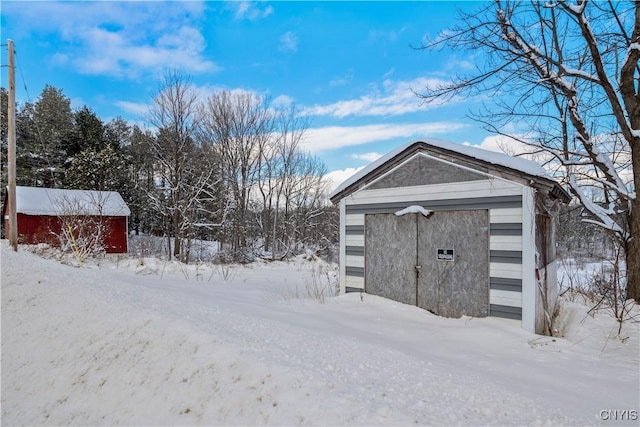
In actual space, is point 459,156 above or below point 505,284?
Answer: above

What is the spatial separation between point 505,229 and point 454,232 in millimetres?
762

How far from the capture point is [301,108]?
22.7 m

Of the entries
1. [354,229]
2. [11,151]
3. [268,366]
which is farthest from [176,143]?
[268,366]

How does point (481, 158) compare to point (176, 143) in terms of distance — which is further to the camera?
point (176, 143)

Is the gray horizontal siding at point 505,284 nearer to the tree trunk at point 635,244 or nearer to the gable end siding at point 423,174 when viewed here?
the gable end siding at point 423,174

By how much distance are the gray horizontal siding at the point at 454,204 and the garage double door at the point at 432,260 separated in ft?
0.33

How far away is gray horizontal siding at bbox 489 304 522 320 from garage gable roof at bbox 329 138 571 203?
1.87 m

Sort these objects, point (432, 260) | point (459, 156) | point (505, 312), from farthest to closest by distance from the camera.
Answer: point (432, 260)
point (459, 156)
point (505, 312)

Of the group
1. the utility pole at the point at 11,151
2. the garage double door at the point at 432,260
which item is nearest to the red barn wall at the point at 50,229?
the utility pole at the point at 11,151

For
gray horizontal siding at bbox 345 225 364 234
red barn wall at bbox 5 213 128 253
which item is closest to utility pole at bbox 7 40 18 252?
red barn wall at bbox 5 213 128 253

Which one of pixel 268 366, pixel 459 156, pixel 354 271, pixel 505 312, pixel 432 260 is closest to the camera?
pixel 268 366

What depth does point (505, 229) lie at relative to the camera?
5465 millimetres

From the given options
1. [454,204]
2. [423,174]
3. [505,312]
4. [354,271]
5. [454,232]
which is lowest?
[505,312]

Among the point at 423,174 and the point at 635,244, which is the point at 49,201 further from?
the point at 635,244
